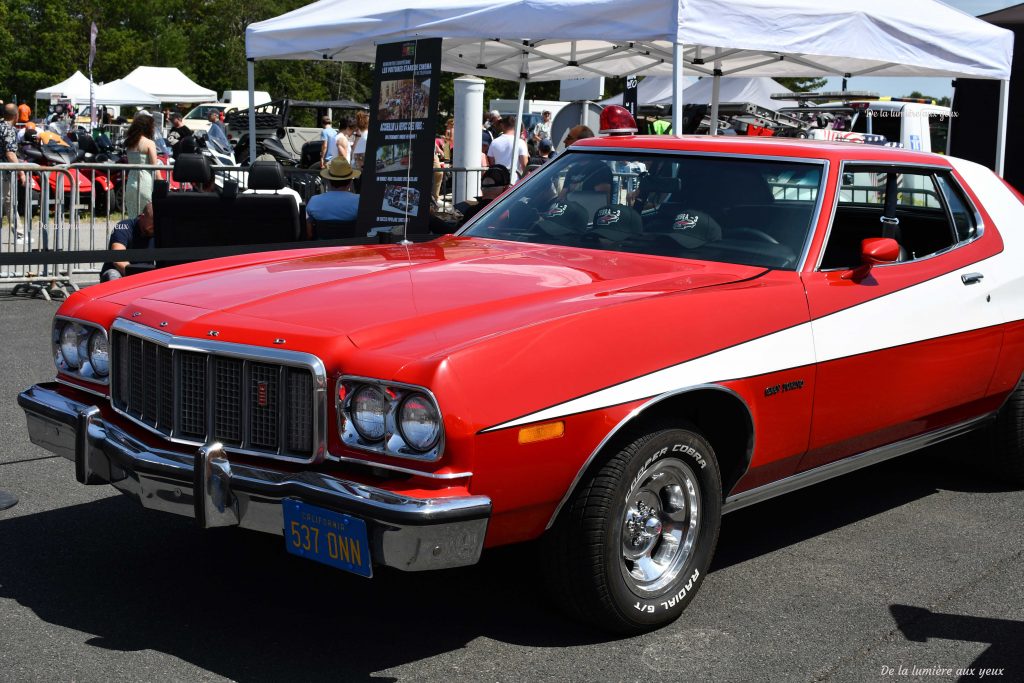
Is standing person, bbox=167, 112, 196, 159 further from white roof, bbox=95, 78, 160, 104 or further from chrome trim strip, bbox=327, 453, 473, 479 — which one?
chrome trim strip, bbox=327, 453, 473, 479

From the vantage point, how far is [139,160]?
14.0 metres

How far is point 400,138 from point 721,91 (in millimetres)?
18348

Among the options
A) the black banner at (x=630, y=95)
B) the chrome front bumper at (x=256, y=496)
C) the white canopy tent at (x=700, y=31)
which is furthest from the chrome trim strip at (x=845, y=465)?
the black banner at (x=630, y=95)

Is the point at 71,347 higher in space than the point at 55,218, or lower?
lower

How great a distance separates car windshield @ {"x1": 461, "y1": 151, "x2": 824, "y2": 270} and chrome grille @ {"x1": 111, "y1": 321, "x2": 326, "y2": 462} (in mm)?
1732

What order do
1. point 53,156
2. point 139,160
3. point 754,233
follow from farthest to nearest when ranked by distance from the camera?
point 53,156 < point 139,160 < point 754,233

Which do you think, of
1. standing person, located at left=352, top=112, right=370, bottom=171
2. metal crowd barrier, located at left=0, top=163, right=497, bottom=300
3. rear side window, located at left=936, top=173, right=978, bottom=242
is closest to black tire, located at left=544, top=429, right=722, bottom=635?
rear side window, located at left=936, top=173, right=978, bottom=242

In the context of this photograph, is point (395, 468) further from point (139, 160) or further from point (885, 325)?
point (139, 160)

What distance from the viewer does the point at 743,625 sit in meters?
4.08

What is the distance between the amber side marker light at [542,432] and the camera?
345cm

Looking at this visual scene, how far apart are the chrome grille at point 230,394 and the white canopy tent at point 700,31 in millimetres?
5592

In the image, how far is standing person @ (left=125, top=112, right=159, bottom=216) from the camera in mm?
12633

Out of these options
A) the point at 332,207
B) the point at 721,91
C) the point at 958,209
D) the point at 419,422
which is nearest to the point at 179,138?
the point at 721,91

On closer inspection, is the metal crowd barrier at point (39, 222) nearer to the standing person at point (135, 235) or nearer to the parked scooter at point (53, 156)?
the parked scooter at point (53, 156)
